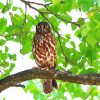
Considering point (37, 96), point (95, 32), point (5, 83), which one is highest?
point (95, 32)

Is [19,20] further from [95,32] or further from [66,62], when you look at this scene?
[95,32]

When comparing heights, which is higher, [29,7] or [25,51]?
[29,7]

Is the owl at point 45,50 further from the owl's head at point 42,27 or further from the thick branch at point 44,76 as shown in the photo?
the thick branch at point 44,76

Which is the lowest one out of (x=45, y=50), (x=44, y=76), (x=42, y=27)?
(x=44, y=76)

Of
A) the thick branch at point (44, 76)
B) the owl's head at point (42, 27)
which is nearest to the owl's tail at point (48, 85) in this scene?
the owl's head at point (42, 27)

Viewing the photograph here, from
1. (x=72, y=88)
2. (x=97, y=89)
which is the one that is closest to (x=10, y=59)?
(x=72, y=88)

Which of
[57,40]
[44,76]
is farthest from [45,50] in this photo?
[44,76]

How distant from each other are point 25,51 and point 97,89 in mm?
902

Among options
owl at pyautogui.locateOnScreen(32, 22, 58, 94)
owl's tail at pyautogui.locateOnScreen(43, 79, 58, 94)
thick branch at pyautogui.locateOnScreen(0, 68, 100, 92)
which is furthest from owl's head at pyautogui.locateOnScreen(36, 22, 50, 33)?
thick branch at pyautogui.locateOnScreen(0, 68, 100, 92)

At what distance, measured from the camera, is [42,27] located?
4.32 m

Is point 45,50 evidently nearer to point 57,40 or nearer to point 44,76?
point 57,40

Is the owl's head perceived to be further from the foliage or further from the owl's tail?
the owl's tail

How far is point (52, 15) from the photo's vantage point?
13.2 ft

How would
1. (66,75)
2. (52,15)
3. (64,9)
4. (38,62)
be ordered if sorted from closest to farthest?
(66,75) < (64,9) < (52,15) < (38,62)
